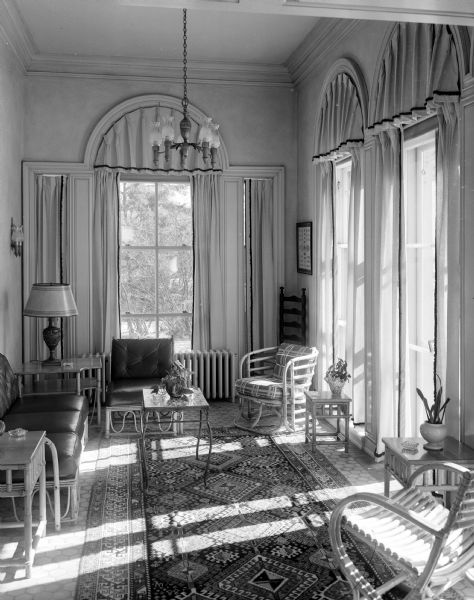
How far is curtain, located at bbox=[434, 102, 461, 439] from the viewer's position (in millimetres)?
4238

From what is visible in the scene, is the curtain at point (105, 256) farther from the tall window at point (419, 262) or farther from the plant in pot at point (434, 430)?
the plant in pot at point (434, 430)

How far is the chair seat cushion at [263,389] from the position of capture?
668 cm

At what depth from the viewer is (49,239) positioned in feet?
25.3

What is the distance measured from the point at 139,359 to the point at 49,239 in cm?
178

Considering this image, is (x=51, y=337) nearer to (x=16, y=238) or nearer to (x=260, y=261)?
(x=16, y=238)

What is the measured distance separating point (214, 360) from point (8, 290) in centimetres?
247

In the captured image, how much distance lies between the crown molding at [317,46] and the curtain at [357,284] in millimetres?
1167

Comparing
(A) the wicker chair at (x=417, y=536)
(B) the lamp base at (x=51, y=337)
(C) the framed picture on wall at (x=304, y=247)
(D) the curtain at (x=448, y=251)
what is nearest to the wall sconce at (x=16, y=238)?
(B) the lamp base at (x=51, y=337)

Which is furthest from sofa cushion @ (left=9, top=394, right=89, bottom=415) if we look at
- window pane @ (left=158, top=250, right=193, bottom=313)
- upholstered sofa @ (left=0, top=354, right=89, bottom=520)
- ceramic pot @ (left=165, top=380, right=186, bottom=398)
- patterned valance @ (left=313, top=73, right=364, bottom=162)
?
patterned valance @ (left=313, top=73, right=364, bottom=162)

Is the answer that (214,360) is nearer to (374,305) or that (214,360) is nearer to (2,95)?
(374,305)

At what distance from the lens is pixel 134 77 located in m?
7.81

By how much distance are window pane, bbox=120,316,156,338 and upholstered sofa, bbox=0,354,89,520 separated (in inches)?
78.5

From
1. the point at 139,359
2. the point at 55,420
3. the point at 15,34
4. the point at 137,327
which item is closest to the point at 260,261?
the point at 137,327

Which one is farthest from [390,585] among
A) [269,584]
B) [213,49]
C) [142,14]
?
[213,49]
